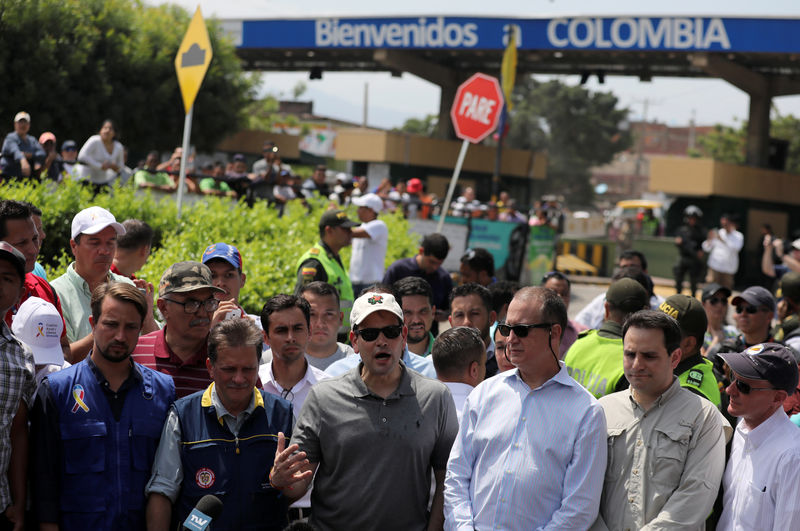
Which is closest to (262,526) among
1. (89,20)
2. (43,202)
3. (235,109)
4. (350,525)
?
(350,525)

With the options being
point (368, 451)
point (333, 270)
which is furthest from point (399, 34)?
point (368, 451)

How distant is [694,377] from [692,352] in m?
0.27

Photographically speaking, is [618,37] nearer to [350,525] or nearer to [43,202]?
[43,202]

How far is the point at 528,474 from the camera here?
3930 millimetres

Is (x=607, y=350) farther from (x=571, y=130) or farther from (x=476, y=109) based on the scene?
(x=571, y=130)

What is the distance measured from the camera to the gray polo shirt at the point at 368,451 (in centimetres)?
407

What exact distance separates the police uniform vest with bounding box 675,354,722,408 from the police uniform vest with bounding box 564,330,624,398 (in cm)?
34

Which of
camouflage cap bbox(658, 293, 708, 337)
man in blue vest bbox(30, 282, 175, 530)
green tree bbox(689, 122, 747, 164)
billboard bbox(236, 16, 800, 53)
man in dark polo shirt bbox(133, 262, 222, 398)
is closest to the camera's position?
man in blue vest bbox(30, 282, 175, 530)

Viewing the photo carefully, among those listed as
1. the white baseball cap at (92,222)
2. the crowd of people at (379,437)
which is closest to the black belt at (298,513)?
the crowd of people at (379,437)

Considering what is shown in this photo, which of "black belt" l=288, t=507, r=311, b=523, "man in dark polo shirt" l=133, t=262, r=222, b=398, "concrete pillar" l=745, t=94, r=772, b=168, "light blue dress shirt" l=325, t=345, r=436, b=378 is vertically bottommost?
"black belt" l=288, t=507, r=311, b=523

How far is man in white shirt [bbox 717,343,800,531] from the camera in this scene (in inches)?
155

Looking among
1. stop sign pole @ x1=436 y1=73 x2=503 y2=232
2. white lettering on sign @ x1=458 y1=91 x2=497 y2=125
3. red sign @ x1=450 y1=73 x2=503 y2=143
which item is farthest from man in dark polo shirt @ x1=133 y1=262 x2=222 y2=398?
white lettering on sign @ x1=458 y1=91 x2=497 y2=125

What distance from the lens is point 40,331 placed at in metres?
4.25

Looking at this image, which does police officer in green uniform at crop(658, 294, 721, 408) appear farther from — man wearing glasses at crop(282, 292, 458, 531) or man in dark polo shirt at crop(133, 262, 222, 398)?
man in dark polo shirt at crop(133, 262, 222, 398)
